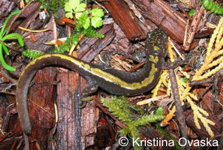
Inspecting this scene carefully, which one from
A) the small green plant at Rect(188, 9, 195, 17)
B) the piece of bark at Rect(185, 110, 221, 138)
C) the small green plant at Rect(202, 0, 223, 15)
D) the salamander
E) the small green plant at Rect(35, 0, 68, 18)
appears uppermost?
the small green plant at Rect(35, 0, 68, 18)

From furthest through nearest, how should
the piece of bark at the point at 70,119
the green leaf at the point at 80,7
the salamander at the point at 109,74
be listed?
the green leaf at the point at 80,7, the salamander at the point at 109,74, the piece of bark at the point at 70,119

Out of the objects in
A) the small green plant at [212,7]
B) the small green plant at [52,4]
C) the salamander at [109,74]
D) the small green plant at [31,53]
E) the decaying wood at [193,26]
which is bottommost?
the salamander at [109,74]

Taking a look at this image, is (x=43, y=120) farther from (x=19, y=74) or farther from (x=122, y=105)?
(x=122, y=105)

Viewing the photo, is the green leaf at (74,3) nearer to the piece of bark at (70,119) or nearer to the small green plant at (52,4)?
the small green plant at (52,4)

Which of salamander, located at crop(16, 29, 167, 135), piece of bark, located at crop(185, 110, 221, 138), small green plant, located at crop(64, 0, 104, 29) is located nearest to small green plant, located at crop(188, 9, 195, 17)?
salamander, located at crop(16, 29, 167, 135)

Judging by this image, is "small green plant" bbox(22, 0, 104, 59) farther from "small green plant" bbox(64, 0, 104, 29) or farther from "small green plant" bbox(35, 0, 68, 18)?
"small green plant" bbox(35, 0, 68, 18)

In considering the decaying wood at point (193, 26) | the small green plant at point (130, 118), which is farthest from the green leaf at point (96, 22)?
the decaying wood at point (193, 26)

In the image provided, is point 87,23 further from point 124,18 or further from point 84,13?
point 124,18
